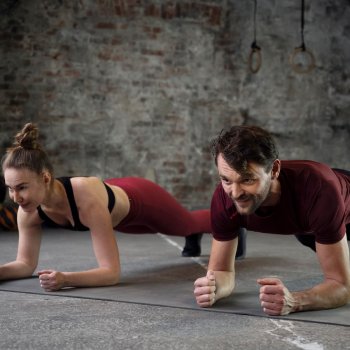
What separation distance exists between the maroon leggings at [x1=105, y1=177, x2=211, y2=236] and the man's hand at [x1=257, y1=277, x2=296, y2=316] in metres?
1.40

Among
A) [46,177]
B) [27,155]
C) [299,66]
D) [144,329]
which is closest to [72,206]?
[46,177]

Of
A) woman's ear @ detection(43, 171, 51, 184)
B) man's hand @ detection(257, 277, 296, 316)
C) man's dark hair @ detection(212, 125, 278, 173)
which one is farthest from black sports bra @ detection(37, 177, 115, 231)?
man's hand @ detection(257, 277, 296, 316)

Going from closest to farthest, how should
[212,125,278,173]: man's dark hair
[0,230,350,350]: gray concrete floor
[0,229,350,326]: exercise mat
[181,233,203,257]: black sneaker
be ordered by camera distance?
[0,230,350,350]: gray concrete floor → [212,125,278,173]: man's dark hair → [0,229,350,326]: exercise mat → [181,233,203,257]: black sneaker

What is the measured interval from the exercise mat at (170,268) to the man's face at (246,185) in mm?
480

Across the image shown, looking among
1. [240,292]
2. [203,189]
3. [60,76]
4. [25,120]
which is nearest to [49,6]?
[60,76]

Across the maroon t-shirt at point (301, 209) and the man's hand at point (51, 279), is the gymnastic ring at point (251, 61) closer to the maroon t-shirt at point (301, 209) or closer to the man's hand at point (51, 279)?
the maroon t-shirt at point (301, 209)

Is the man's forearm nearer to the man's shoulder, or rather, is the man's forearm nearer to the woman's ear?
the man's shoulder

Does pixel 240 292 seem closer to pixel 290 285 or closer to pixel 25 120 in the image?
pixel 290 285

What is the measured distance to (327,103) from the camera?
8.58 m

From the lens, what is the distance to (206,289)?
2.70 metres

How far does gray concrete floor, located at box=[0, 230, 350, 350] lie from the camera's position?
2.22 m

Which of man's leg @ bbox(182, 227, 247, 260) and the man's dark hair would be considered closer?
the man's dark hair

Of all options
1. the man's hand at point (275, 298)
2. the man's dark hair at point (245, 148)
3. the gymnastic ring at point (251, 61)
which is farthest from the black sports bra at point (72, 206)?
the gymnastic ring at point (251, 61)

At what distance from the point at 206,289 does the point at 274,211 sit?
425 millimetres
